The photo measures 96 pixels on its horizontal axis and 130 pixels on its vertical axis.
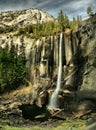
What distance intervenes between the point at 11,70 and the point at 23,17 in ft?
243

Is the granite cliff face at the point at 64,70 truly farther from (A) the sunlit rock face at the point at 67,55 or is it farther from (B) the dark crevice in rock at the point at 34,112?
(B) the dark crevice in rock at the point at 34,112

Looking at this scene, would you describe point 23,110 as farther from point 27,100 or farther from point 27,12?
point 27,12

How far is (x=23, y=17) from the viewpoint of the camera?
599 ft

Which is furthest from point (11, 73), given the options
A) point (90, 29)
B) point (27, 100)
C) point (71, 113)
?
point (71, 113)

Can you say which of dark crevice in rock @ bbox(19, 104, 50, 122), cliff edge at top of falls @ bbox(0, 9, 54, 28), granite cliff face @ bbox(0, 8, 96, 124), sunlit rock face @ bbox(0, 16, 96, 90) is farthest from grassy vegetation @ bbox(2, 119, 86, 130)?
cliff edge at top of falls @ bbox(0, 9, 54, 28)

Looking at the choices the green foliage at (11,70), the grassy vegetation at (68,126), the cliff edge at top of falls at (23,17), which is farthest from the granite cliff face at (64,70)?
the cliff edge at top of falls at (23,17)

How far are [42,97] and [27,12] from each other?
339 feet

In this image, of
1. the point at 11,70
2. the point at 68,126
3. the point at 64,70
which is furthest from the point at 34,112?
the point at 11,70

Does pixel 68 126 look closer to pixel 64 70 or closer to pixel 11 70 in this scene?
pixel 64 70

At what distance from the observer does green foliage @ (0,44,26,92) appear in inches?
4360

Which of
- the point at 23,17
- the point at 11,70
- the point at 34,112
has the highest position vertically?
the point at 23,17

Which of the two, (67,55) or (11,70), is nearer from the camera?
(67,55)

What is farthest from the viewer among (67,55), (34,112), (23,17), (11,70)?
(23,17)

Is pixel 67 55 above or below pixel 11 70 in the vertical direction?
above
